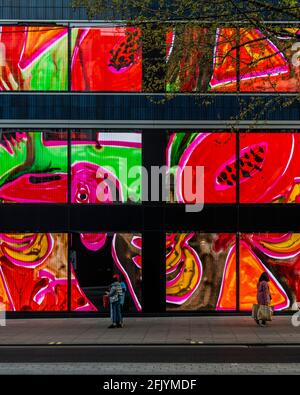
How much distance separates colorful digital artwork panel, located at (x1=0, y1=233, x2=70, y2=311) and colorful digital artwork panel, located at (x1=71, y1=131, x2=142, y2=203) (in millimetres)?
1777

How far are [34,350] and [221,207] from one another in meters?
9.11

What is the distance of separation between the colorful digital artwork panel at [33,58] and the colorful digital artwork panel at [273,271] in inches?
336

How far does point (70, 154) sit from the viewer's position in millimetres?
22906

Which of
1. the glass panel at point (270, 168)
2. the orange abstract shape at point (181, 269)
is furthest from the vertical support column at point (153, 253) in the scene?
the glass panel at point (270, 168)

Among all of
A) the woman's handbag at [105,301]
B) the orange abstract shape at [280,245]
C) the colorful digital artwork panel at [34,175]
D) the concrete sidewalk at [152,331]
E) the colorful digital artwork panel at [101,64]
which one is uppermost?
the colorful digital artwork panel at [101,64]

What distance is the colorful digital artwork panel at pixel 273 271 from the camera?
22.6 meters

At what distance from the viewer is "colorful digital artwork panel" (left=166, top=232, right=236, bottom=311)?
22609mm

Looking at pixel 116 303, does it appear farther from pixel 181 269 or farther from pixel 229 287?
pixel 229 287

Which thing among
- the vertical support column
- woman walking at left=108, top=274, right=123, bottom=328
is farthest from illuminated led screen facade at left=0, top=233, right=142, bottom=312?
woman walking at left=108, top=274, right=123, bottom=328

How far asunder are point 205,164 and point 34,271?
22.5 ft

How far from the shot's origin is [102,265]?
22.6 metres

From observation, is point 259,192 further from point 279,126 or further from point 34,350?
point 34,350

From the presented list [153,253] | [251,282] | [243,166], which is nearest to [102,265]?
[153,253]

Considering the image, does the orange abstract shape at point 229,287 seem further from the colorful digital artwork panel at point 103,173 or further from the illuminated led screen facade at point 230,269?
the colorful digital artwork panel at point 103,173
